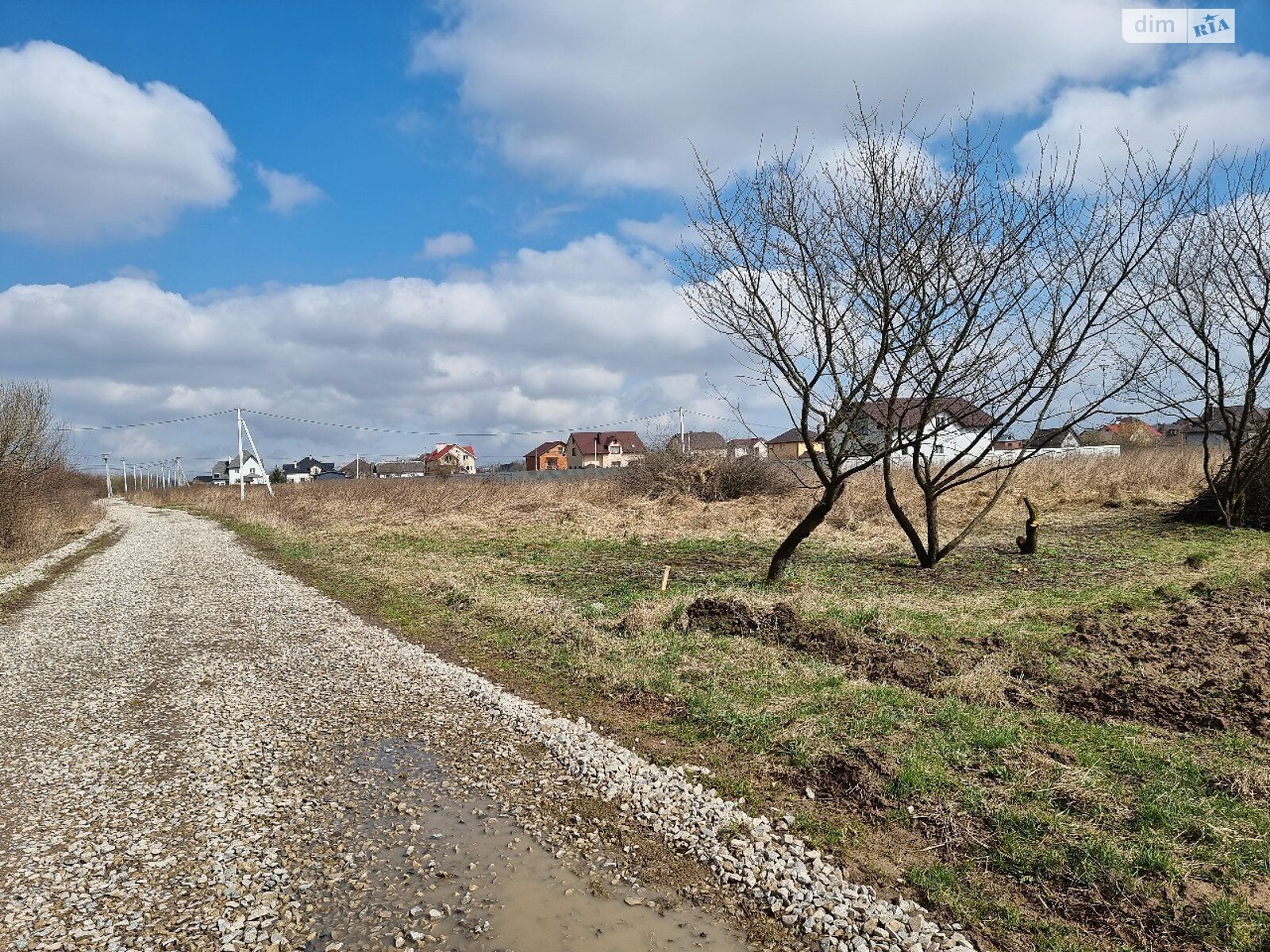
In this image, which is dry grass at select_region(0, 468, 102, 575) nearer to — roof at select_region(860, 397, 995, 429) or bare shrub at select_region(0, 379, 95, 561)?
bare shrub at select_region(0, 379, 95, 561)

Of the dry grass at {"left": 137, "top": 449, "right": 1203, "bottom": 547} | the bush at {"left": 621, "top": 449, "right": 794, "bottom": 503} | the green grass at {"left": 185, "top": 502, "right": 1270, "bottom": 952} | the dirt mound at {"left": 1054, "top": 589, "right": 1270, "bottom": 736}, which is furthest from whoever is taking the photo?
the bush at {"left": 621, "top": 449, "right": 794, "bottom": 503}

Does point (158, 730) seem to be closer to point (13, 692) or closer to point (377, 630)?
point (13, 692)

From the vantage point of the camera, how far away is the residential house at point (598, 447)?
88250 mm

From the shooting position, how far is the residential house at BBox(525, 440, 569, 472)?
10075cm

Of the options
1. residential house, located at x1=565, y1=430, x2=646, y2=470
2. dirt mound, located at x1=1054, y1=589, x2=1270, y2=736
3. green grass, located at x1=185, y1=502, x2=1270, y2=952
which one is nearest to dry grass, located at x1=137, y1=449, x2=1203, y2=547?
green grass, located at x1=185, y1=502, x2=1270, y2=952

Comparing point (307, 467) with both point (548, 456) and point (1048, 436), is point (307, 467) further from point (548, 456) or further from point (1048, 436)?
point (1048, 436)

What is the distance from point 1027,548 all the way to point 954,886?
41.3ft

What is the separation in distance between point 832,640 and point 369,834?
4982mm

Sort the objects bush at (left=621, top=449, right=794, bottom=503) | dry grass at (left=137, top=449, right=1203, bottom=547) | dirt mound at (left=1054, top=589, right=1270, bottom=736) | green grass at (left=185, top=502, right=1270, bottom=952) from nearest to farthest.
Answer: green grass at (left=185, top=502, right=1270, bottom=952)
dirt mound at (left=1054, top=589, right=1270, bottom=736)
dry grass at (left=137, top=449, right=1203, bottom=547)
bush at (left=621, top=449, right=794, bottom=503)

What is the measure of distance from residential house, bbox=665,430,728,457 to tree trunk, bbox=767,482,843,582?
18873 millimetres

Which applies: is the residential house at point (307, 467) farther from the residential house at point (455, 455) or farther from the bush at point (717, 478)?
the bush at point (717, 478)

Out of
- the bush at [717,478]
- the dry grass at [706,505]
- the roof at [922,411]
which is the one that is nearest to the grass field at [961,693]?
the roof at [922,411]

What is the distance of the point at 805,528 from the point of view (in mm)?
11688

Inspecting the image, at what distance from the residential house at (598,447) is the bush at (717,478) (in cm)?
5245
